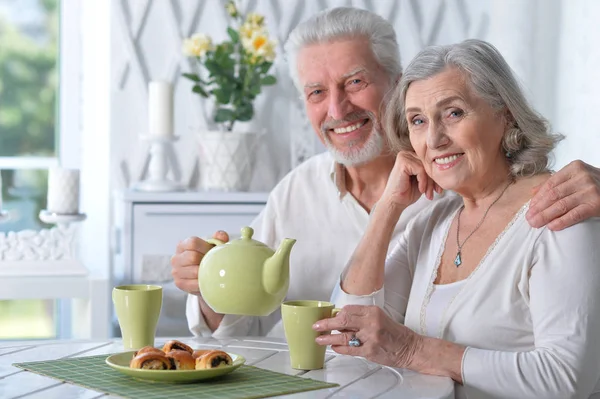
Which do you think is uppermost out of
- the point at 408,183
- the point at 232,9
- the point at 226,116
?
the point at 232,9

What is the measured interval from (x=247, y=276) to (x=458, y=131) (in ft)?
1.58

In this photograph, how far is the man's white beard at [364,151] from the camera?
7.20 feet

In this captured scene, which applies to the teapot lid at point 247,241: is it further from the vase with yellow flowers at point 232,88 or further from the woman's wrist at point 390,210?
the vase with yellow flowers at point 232,88

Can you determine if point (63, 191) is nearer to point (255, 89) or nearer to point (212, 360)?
point (255, 89)

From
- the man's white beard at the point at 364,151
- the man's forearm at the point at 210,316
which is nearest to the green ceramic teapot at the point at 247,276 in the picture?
the man's forearm at the point at 210,316

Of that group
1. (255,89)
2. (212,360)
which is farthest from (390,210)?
(255,89)

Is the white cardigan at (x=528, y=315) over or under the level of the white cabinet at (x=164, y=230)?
under

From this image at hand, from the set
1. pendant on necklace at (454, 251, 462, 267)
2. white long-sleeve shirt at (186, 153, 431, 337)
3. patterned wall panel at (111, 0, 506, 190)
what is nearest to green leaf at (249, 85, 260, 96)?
patterned wall panel at (111, 0, 506, 190)

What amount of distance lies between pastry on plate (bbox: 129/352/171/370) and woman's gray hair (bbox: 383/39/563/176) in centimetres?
74

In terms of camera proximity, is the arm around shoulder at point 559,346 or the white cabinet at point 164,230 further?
the white cabinet at point 164,230

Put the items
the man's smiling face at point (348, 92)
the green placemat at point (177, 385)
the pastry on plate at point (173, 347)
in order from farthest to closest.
→ 1. the man's smiling face at point (348, 92)
2. the pastry on plate at point (173, 347)
3. the green placemat at point (177, 385)

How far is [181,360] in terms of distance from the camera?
1425mm

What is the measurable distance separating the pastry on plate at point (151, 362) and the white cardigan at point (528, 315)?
48cm

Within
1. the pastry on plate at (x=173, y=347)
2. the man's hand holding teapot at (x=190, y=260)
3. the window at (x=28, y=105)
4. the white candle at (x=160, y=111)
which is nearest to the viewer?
the pastry on plate at (x=173, y=347)
